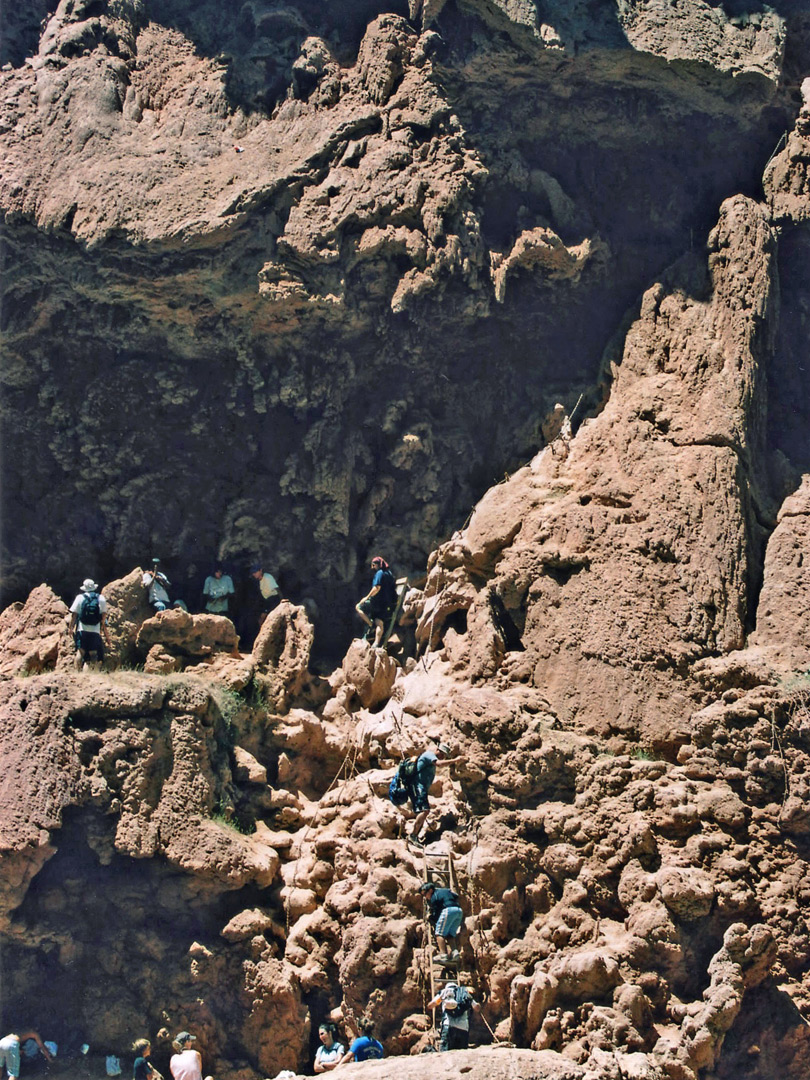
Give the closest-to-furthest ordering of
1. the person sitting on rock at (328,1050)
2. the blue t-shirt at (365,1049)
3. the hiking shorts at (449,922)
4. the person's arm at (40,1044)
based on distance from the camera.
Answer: the blue t-shirt at (365,1049) < the hiking shorts at (449,922) < the person sitting on rock at (328,1050) < the person's arm at (40,1044)

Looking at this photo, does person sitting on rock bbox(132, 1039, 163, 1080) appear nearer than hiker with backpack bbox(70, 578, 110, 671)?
Yes

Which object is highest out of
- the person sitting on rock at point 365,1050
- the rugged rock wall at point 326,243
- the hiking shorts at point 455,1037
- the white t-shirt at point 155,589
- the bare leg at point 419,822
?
the rugged rock wall at point 326,243

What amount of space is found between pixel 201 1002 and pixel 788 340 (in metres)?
9.22

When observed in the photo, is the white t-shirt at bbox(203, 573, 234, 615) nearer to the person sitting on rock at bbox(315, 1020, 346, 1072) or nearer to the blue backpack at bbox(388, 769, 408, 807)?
the blue backpack at bbox(388, 769, 408, 807)

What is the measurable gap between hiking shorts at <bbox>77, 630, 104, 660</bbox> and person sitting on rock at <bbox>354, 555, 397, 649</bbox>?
2891mm

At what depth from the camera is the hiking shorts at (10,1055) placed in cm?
1223

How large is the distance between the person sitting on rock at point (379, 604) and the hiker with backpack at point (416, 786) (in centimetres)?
249

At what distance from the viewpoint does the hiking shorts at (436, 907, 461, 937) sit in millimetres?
11820

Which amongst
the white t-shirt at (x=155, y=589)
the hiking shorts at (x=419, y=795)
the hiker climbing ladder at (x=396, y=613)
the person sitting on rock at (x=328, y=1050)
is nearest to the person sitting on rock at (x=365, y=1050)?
the person sitting on rock at (x=328, y=1050)

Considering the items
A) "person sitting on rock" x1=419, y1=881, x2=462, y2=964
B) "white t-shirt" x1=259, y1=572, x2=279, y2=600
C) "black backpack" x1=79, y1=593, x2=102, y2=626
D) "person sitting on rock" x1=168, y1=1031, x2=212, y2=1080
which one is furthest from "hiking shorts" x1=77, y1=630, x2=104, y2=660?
"person sitting on rock" x1=419, y1=881, x2=462, y2=964

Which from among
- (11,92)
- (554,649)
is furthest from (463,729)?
(11,92)

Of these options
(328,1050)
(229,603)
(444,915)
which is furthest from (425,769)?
(229,603)

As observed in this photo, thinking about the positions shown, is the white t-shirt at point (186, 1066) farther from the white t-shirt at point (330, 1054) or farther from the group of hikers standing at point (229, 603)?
the group of hikers standing at point (229, 603)

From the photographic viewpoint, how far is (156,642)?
14.2 meters
